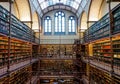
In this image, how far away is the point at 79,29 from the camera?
66.3ft

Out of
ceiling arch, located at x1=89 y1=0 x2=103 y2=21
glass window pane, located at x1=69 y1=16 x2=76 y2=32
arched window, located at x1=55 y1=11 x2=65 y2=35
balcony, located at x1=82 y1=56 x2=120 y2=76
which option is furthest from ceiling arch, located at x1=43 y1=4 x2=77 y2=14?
balcony, located at x1=82 y1=56 x2=120 y2=76

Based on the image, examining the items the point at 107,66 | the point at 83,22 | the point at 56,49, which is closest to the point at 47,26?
the point at 56,49

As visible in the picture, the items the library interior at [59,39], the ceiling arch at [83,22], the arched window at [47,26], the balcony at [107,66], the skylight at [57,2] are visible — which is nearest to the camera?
the balcony at [107,66]

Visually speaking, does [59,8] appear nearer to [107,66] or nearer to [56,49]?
[56,49]

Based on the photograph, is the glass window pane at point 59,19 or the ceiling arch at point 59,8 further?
the glass window pane at point 59,19

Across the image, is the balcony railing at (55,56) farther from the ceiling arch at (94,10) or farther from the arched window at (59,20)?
the ceiling arch at (94,10)

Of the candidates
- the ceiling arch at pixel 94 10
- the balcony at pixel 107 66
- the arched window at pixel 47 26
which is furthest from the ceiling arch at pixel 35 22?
the balcony at pixel 107 66

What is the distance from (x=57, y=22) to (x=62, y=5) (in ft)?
7.05

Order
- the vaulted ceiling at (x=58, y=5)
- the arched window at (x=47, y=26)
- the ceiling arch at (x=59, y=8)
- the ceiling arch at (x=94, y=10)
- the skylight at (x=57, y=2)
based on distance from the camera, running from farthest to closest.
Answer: the arched window at (x=47, y=26) < the ceiling arch at (x=59, y=8) < the vaulted ceiling at (x=58, y=5) < the skylight at (x=57, y=2) < the ceiling arch at (x=94, y=10)

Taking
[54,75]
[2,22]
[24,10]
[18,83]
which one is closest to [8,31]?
[2,22]

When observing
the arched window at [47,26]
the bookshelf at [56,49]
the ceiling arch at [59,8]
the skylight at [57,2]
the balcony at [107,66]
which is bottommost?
the balcony at [107,66]

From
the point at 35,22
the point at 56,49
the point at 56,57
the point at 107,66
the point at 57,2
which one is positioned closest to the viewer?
the point at 107,66

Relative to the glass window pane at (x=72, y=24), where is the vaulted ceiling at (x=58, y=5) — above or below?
above

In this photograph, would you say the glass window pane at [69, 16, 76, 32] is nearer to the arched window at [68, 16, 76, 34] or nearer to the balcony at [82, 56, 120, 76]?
the arched window at [68, 16, 76, 34]
